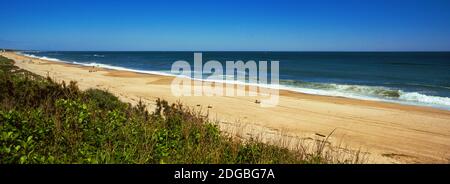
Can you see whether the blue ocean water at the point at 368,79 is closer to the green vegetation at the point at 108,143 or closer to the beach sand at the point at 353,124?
the beach sand at the point at 353,124

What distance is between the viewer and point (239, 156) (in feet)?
14.5

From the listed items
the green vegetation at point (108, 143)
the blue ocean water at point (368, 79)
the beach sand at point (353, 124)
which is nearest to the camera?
the green vegetation at point (108, 143)

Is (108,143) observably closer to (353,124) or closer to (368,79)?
(353,124)

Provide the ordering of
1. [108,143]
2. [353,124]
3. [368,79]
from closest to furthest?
[108,143]
[353,124]
[368,79]

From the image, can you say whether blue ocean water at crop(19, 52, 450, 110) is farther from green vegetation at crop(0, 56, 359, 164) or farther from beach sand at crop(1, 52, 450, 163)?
green vegetation at crop(0, 56, 359, 164)

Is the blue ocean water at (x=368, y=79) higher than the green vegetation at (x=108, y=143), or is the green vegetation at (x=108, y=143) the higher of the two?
the green vegetation at (x=108, y=143)

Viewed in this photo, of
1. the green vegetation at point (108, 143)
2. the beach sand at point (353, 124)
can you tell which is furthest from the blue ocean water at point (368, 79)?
the green vegetation at point (108, 143)

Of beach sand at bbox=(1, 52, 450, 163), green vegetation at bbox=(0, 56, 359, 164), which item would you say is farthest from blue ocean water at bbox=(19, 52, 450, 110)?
green vegetation at bbox=(0, 56, 359, 164)

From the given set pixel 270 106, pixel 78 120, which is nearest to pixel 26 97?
pixel 78 120

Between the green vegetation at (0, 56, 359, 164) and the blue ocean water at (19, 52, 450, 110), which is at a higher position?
the green vegetation at (0, 56, 359, 164)

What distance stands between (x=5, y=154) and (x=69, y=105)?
6.64 ft

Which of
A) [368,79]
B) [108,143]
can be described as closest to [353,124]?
[108,143]

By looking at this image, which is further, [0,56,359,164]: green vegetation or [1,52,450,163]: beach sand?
[1,52,450,163]: beach sand

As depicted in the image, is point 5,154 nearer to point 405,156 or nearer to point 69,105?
point 69,105
